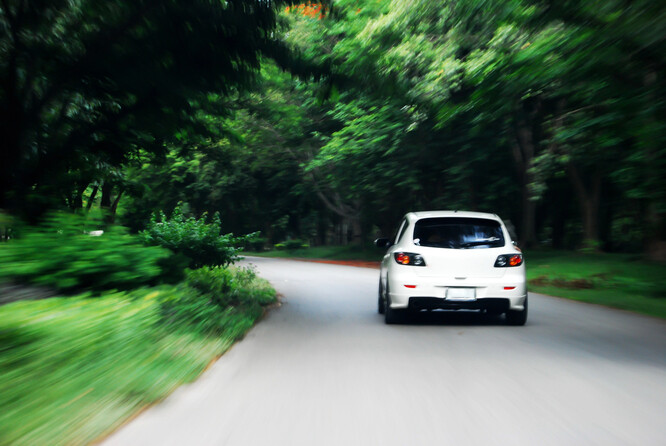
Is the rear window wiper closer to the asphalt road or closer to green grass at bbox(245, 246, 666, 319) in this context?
the asphalt road

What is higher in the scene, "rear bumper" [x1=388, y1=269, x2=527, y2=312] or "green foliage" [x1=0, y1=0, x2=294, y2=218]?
"green foliage" [x1=0, y1=0, x2=294, y2=218]

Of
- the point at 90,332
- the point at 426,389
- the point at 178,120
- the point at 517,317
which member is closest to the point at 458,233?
the point at 517,317

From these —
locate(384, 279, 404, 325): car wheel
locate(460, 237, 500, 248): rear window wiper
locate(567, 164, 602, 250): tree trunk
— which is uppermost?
locate(567, 164, 602, 250): tree trunk

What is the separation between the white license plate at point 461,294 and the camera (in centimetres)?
892

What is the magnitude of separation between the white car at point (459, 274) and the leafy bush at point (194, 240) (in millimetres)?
4634

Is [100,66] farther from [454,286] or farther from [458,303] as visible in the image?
[458,303]

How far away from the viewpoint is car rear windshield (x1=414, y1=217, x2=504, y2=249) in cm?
924

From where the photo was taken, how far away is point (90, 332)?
198 inches

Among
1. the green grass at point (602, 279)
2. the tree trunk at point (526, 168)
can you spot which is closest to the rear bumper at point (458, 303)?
the green grass at point (602, 279)

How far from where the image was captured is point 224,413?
4.84 metres

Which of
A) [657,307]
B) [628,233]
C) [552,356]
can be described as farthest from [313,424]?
[628,233]

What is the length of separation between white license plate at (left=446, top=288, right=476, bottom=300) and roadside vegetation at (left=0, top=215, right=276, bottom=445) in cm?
284

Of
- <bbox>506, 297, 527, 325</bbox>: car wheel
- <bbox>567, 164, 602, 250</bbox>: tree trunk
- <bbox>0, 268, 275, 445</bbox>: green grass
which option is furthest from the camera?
<bbox>567, 164, 602, 250</bbox>: tree trunk

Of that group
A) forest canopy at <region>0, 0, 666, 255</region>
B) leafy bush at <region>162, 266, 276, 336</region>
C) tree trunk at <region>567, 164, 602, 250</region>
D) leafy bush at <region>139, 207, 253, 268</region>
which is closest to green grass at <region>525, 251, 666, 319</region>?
tree trunk at <region>567, 164, 602, 250</region>
